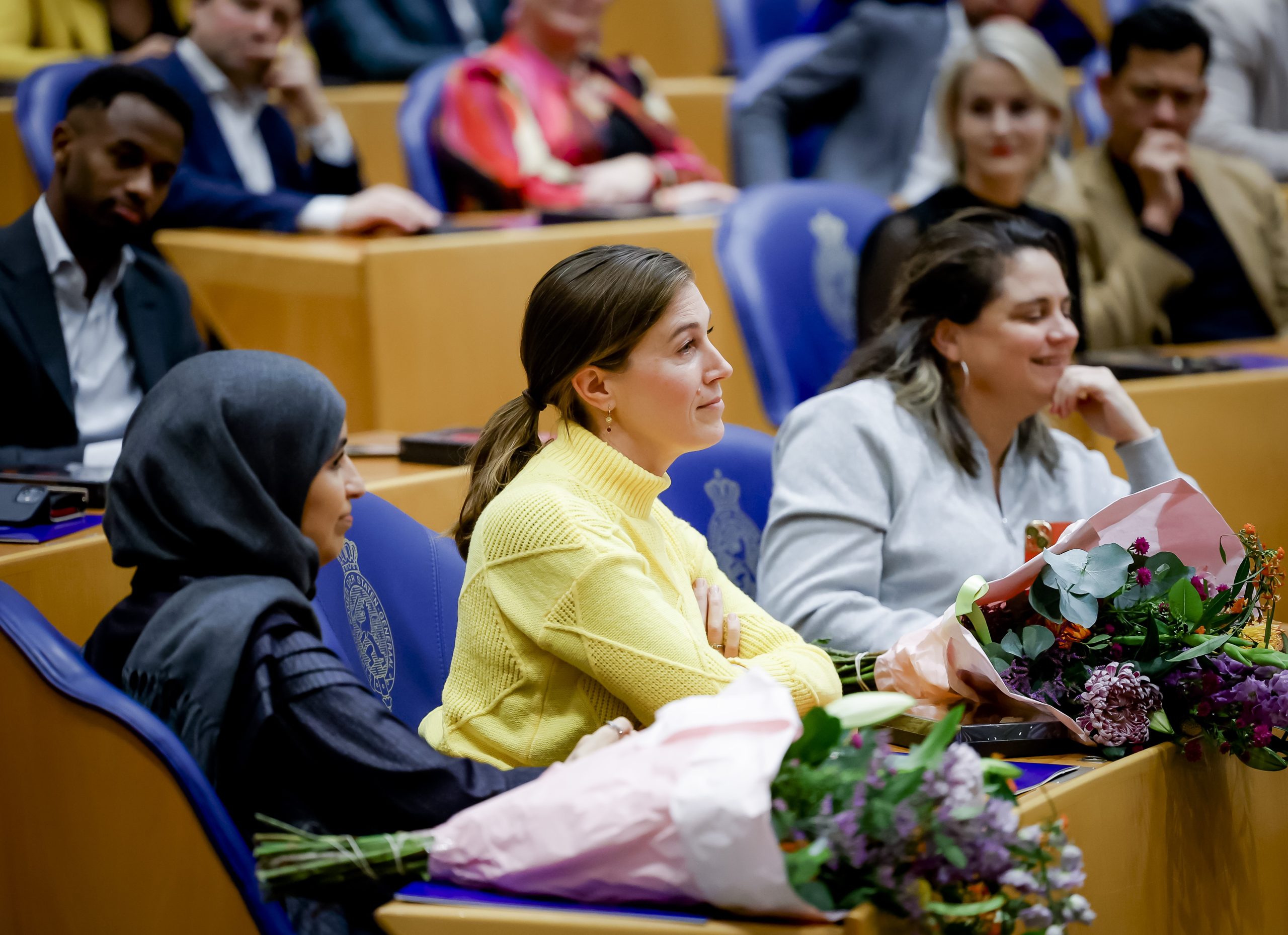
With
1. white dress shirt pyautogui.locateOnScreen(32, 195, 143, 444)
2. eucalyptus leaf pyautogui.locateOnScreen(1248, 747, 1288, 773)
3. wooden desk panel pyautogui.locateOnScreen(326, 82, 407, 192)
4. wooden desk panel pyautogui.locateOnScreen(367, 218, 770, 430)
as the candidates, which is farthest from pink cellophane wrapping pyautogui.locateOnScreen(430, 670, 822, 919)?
wooden desk panel pyautogui.locateOnScreen(326, 82, 407, 192)

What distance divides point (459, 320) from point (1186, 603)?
1.82m

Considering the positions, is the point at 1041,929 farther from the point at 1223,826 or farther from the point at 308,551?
the point at 308,551

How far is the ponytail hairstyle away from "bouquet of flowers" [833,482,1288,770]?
445 millimetres

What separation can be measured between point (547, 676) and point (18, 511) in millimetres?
920

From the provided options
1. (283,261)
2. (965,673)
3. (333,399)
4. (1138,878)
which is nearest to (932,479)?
(965,673)

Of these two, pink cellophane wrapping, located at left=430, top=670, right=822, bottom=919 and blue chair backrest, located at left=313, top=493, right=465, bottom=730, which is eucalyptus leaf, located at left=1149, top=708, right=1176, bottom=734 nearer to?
pink cellophane wrapping, located at left=430, top=670, right=822, bottom=919

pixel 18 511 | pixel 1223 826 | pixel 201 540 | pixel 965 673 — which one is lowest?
pixel 1223 826

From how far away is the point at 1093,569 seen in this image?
5.43 feet

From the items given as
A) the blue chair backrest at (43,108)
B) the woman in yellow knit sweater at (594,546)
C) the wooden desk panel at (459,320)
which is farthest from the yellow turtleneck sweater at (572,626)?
the blue chair backrest at (43,108)

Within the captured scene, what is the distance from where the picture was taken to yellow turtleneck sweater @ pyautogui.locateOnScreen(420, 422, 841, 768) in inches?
59.6

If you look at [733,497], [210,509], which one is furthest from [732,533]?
[210,509]

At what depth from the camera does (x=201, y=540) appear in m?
1.45

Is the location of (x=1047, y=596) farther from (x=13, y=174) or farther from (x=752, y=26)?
(x=752, y=26)

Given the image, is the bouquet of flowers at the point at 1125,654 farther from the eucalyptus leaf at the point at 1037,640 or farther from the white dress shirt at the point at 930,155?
the white dress shirt at the point at 930,155
